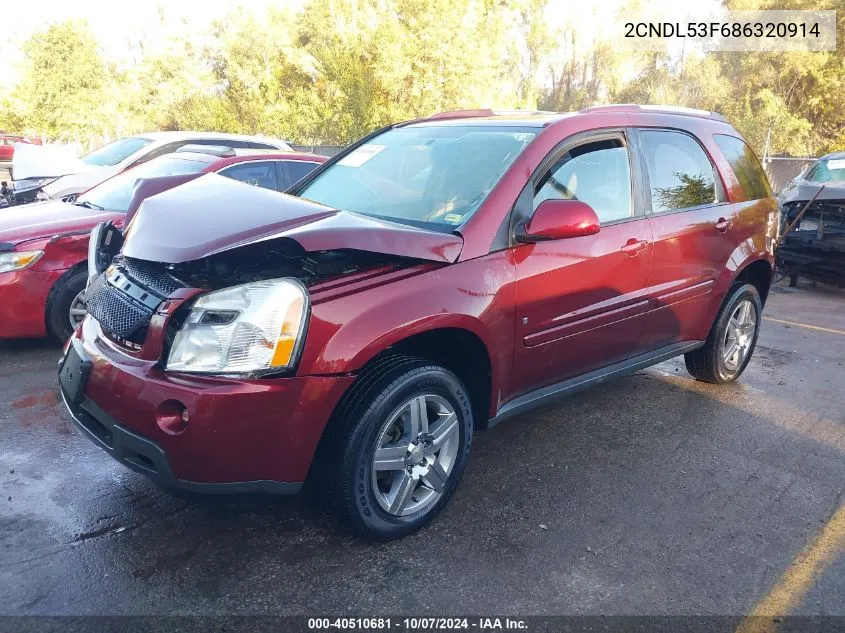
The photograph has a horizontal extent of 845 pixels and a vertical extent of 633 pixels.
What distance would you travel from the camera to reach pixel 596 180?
Answer: 3695 mm

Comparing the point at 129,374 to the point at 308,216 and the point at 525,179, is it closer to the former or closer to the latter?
the point at 308,216

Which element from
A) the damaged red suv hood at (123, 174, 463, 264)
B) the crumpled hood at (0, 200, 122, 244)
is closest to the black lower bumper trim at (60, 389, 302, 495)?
the damaged red suv hood at (123, 174, 463, 264)

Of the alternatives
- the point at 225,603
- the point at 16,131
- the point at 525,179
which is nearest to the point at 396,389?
the point at 225,603

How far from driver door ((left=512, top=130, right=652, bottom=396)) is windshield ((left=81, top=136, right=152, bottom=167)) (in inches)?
277

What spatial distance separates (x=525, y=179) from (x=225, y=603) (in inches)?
86.9

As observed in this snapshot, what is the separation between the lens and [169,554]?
109 inches

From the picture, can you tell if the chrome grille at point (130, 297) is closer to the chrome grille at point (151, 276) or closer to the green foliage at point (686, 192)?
the chrome grille at point (151, 276)

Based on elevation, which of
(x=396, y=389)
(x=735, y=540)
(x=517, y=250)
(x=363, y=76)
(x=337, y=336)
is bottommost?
(x=735, y=540)

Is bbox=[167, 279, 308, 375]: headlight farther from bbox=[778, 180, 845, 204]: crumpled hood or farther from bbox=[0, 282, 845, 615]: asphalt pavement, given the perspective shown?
bbox=[778, 180, 845, 204]: crumpled hood

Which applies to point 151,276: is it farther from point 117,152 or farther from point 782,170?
point 782,170

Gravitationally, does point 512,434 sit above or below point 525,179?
below

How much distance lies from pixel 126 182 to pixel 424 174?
3568 mm

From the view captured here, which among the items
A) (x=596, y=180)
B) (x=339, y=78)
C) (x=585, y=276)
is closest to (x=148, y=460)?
(x=585, y=276)

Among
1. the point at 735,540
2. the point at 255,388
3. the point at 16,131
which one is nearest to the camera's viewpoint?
the point at 255,388
